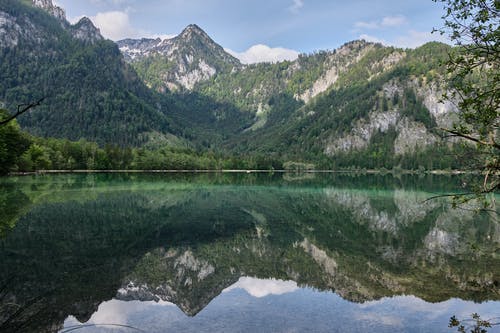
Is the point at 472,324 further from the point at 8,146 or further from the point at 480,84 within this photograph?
the point at 8,146

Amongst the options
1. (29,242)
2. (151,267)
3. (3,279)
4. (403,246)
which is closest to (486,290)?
(403,246)

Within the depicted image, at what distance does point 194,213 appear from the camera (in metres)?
46.5

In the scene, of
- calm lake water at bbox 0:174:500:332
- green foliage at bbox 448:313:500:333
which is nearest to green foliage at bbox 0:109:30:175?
calm lake water at bbox 0:174:500:332

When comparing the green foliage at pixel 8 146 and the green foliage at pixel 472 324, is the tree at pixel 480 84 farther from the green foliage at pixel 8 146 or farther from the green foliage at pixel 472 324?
the green foliage at pixel 8 146

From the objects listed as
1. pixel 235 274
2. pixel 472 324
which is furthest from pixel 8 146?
pixel 472 324

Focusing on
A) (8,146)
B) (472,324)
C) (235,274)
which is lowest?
(235,274)

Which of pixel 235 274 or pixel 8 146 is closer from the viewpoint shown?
pixel 235 274

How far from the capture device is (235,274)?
2267cm

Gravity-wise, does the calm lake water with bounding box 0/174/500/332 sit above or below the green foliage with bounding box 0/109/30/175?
below

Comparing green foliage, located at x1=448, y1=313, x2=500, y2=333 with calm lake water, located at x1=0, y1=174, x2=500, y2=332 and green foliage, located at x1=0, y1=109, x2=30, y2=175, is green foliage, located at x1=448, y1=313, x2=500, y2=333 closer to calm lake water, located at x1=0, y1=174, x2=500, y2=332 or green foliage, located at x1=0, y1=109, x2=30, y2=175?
calm lake water, located at x1=0, y1=174, x2=500, y2=332

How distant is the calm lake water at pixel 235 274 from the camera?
15773mm

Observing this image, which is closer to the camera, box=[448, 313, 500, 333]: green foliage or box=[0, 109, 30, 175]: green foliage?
box=[448, 313, 500, 333]: green foliage

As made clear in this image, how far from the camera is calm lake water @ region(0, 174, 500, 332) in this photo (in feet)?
51.8

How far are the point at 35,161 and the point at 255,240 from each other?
4469 inches
